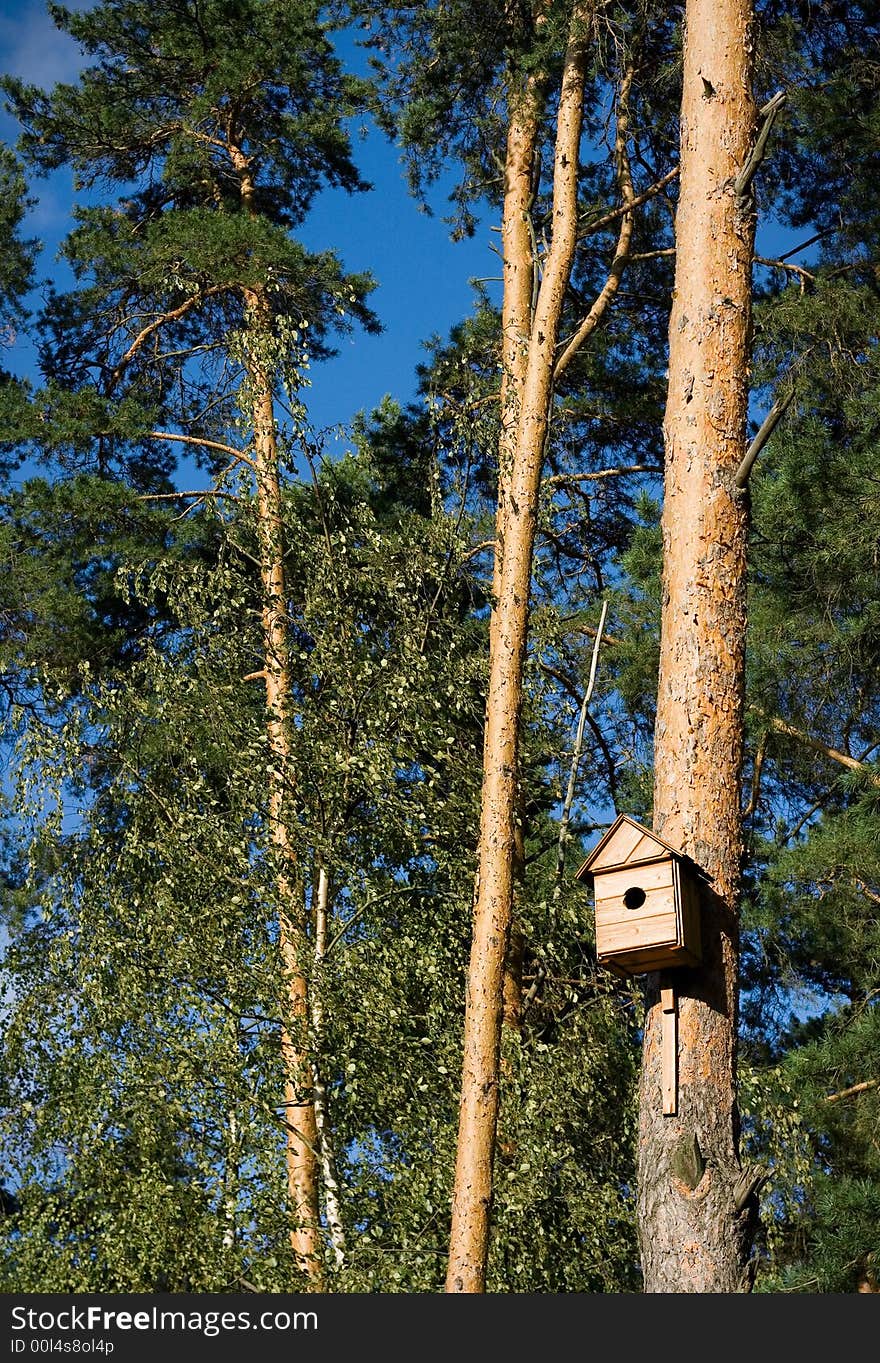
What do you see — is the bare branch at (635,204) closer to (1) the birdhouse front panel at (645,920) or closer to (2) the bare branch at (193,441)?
(2) the bare branch at (193,441)

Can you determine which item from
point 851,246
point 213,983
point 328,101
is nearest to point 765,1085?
point 213,983

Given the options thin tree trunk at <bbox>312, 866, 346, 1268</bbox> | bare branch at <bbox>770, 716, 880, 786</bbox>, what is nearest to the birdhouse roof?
thin tree trunk at <bbox>312, 866, 346, 1268</bbox>

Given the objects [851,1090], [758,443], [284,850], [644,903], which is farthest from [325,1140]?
[758,443]

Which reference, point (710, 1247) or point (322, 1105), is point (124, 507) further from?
point (710, 1247)

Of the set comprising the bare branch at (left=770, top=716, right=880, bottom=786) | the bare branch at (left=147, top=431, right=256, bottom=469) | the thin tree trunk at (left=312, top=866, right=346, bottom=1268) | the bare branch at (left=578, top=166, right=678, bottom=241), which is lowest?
the thin tree trunk at (left=312, top=866, right=346, bottom=1268)

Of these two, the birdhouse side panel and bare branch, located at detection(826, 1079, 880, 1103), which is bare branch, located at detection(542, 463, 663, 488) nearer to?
bare branch, located at detection(826, 1079, 880, 1103)

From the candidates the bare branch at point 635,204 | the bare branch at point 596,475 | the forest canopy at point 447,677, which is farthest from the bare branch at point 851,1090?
the bare branch at point 635,204

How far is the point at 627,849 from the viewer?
178 inches

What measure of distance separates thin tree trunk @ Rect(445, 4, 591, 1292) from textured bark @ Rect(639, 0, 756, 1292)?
2.73 metres

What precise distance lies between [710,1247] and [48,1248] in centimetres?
494

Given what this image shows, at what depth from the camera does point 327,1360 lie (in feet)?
15.7

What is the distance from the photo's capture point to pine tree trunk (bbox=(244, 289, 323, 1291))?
7.29m

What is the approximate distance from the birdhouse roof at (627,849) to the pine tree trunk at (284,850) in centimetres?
307

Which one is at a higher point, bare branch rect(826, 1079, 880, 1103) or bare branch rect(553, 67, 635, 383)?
bare branch rect(553, 67, 635, 383)
